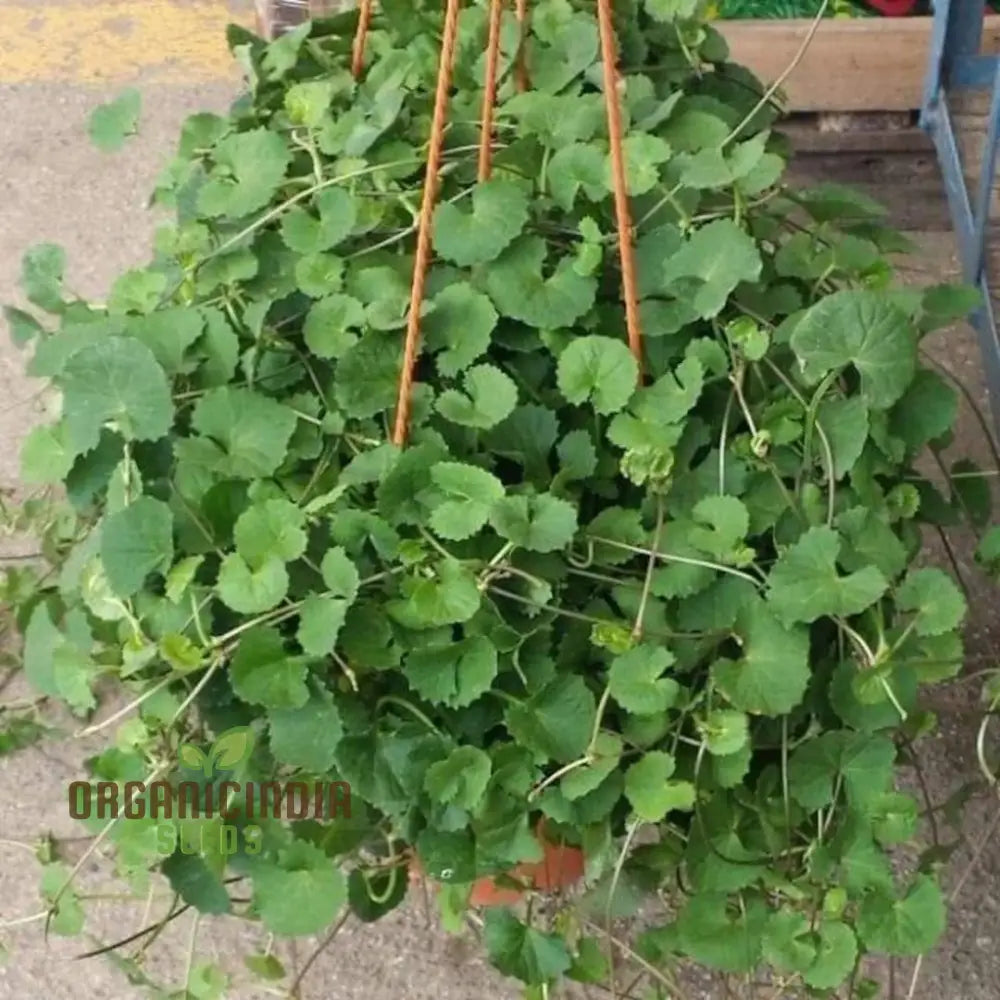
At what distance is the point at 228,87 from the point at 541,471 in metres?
1.42

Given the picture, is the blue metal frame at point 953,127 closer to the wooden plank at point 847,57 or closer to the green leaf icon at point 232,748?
the wooden plank at point 847,57

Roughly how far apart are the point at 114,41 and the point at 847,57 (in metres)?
1.08

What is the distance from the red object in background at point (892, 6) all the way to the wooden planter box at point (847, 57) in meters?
0.09

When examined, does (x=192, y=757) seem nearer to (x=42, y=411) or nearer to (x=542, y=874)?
(x=542, y=874)

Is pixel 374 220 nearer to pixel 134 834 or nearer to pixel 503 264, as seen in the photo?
pixel 503 264

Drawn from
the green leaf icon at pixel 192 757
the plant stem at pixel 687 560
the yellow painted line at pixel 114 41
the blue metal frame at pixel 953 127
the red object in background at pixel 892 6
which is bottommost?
the yellow painted line at pixel 114 41

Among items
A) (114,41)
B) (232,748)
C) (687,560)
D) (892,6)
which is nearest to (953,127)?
(892,6)

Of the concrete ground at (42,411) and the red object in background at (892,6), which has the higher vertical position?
the red object in background at (892,6)

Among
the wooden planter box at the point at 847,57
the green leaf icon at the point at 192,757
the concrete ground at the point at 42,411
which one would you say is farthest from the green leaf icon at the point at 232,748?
the wooden planter box at the point at 847,57

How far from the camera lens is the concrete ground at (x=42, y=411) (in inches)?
38.4

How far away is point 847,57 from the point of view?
1.69 metres

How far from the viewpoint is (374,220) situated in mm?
782

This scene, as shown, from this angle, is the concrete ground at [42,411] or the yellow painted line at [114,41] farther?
the yellow painted line at [114,41]

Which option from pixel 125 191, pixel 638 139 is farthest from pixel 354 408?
pixel 125 191
